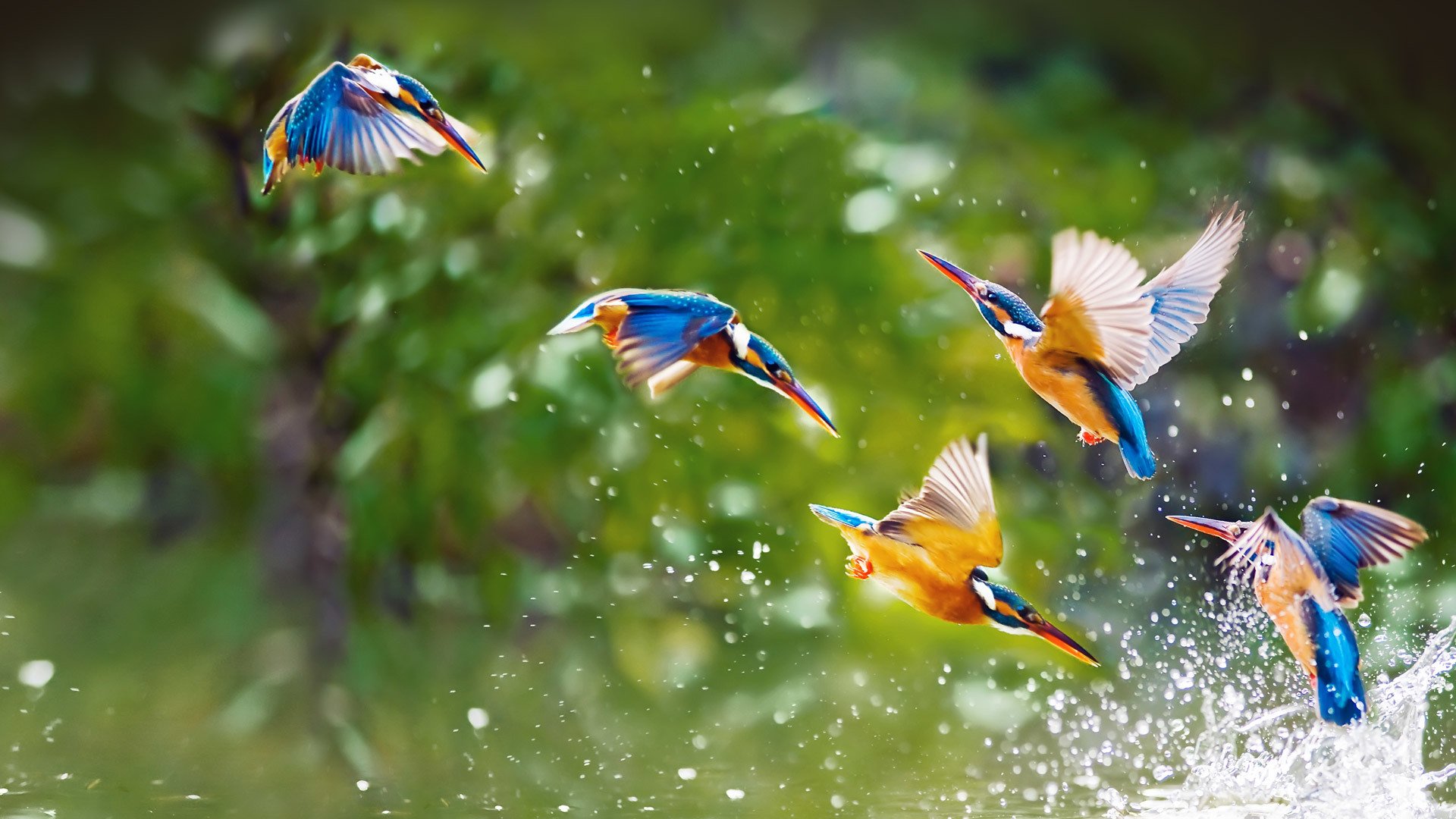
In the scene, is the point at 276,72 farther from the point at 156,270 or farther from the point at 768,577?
the point at 768,577

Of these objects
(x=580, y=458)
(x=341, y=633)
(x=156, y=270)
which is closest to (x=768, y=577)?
(x=580, y=458)

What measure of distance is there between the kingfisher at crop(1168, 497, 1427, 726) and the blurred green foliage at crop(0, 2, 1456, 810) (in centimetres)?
45

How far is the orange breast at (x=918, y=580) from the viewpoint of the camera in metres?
0.75

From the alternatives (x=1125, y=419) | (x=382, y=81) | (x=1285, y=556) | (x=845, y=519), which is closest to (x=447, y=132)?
(x=382, y=81)

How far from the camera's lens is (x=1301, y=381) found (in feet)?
4.81

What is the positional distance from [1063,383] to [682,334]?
23cm

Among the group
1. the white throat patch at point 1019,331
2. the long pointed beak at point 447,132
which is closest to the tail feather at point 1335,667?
the white throat patch at point 1019,331

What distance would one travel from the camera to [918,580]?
75 centimetres

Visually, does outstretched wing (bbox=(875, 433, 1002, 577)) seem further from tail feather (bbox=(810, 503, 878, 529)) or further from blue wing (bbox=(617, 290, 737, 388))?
blue wing (bbox=(617, 290, 737, 388))

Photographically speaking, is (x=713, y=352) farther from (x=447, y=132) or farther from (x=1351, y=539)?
(x=1351, y=539)

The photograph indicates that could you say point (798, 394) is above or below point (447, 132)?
below

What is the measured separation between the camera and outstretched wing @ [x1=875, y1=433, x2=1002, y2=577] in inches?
28.1

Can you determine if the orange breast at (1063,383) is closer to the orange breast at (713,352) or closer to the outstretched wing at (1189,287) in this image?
the outstretched wing at (1189,287)

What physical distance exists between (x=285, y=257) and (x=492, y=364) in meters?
0.37
